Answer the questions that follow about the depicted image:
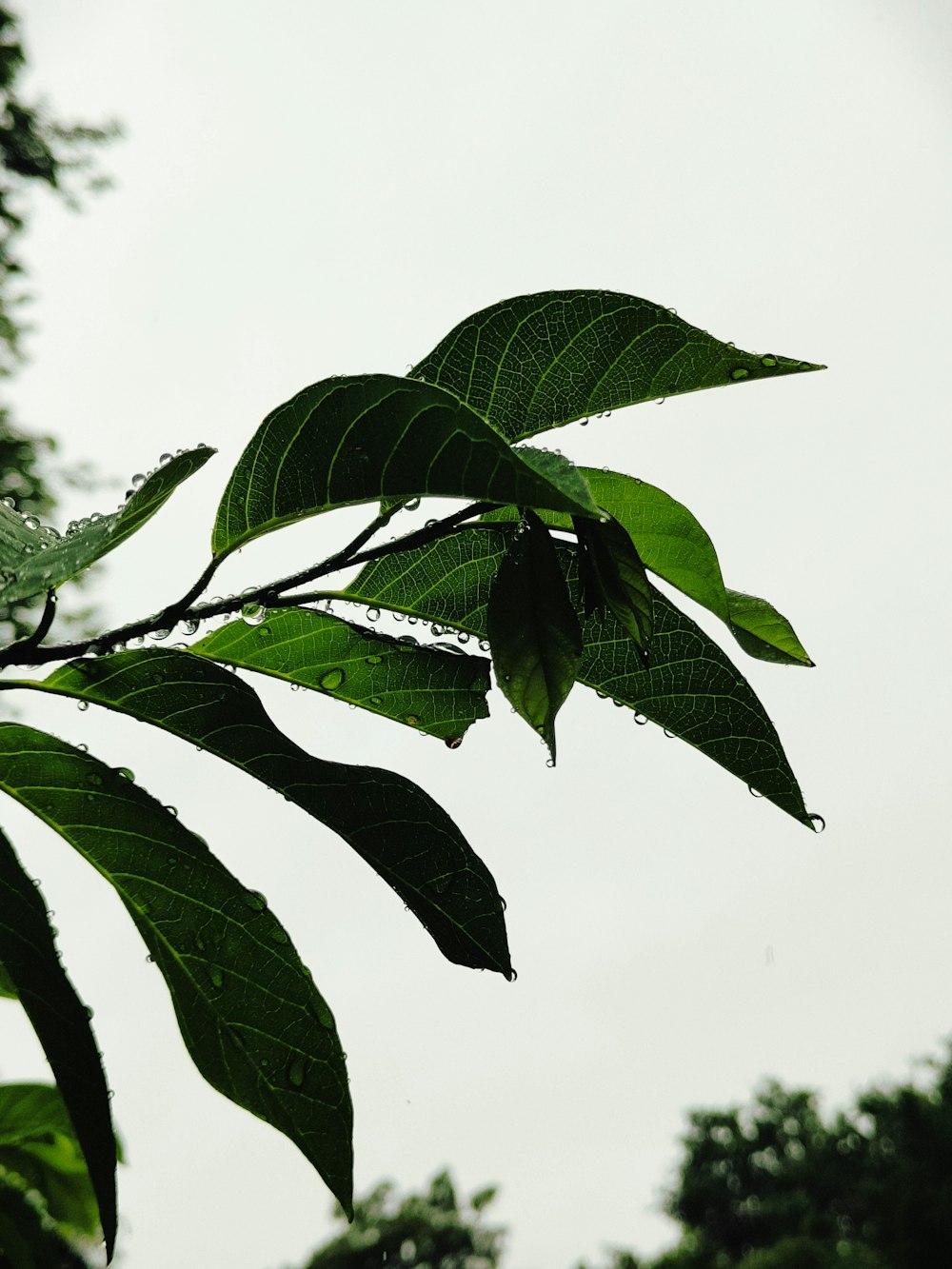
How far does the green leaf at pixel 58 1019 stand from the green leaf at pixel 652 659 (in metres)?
0.30

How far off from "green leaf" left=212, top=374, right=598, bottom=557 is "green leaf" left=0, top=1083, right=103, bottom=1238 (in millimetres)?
1093

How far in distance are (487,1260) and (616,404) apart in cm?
3011

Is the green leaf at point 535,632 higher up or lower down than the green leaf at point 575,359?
lower down

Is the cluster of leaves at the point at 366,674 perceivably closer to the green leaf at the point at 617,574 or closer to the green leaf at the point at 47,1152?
the green leaf at the point at 617,574

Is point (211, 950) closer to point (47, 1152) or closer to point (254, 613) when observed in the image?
point (254, 613)

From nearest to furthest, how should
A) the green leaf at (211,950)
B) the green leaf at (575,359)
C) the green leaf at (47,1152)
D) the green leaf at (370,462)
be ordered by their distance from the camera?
the green leaf at (370,462)
the green leaf at (575,359)
the green leaf at (211,950)
the green leaf at (47,1152)

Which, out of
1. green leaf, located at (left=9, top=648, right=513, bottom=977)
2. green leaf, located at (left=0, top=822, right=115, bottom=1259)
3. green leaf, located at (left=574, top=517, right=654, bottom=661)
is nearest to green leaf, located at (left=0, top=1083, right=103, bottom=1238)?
green leaf, located at (left=0, top=822, right=115, bottom=1259)

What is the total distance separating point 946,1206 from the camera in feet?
64.4

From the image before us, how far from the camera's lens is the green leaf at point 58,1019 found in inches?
25.0

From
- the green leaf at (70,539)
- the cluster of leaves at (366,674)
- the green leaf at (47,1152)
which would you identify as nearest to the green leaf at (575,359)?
the cluster of leaves at (366,674)

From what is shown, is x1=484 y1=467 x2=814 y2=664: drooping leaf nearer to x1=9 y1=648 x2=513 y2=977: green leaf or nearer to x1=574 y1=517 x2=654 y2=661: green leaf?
x1=574 y1=517 x2=654 y2=661: green leaf

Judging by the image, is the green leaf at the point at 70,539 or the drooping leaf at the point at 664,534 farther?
the drooping leaf at the point at 664,534

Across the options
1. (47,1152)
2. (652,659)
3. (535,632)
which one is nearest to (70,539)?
(535,632)

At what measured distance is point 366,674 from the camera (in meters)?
0.73
